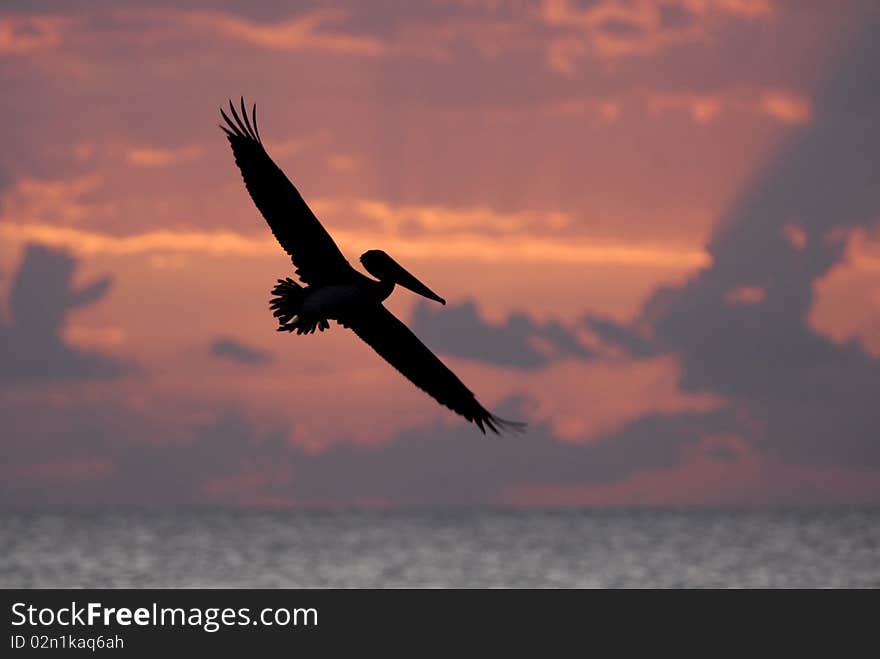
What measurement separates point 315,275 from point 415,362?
182 cm

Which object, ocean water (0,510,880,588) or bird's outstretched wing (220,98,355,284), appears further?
ocean water (0,510,880,588)

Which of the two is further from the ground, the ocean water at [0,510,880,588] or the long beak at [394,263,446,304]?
the ocean water at [0,510,880,588]

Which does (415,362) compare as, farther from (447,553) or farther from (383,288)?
(447,553)

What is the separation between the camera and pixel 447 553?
101m

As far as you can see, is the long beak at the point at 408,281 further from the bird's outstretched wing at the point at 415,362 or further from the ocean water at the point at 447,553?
the ocean water at the point at 447,553

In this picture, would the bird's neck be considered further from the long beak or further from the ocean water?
the ocean water

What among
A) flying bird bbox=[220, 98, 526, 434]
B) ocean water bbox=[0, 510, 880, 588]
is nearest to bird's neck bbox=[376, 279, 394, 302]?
flying bird bbox=[220, 98, 526, 434]

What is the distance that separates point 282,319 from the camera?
19.6 m

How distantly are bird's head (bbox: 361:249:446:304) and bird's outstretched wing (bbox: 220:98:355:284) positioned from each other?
22 cm

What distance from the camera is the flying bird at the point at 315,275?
19.7 m

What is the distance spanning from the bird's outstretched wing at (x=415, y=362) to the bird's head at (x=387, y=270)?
0.42 m

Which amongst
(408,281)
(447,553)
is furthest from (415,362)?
(447,553)

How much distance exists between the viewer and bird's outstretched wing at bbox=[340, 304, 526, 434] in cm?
2047
